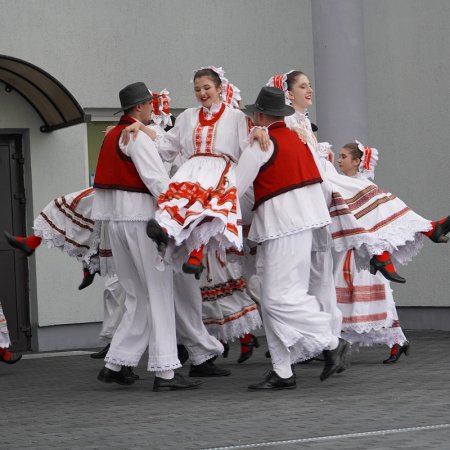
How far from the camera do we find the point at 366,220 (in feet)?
30.8

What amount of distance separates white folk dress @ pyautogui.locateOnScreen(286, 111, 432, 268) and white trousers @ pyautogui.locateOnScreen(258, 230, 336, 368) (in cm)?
51

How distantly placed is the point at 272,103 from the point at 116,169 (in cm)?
114

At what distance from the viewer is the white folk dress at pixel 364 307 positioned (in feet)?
33.1

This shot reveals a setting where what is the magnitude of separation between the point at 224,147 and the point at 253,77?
5.60 m

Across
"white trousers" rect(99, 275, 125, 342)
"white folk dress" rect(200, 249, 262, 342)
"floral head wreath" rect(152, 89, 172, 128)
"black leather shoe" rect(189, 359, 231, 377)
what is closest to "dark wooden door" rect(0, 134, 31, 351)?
"white trousers" rect(99, 275, 125, 342)

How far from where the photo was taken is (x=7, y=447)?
6.32m

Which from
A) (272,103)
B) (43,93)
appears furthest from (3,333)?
(43,93)

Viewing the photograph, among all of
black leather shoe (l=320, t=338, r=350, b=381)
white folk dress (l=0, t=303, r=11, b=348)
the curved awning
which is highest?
the curved awning

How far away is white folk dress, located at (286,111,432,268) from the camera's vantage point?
8.89m

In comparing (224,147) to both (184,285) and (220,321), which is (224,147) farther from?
(220,321)

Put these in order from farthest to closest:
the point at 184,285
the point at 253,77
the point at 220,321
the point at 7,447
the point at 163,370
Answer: the point at 253,77 < the point at 220,321 < the point at 184,285 < the point at 163,370 < the point at 7,447

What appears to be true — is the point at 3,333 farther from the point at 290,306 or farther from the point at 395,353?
the point at 395,353

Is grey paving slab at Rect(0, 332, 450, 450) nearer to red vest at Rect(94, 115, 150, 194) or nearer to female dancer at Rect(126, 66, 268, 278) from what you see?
female dancer at Rect(126, 66, 268, 278)

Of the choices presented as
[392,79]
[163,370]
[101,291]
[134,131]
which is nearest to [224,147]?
[134,131]
